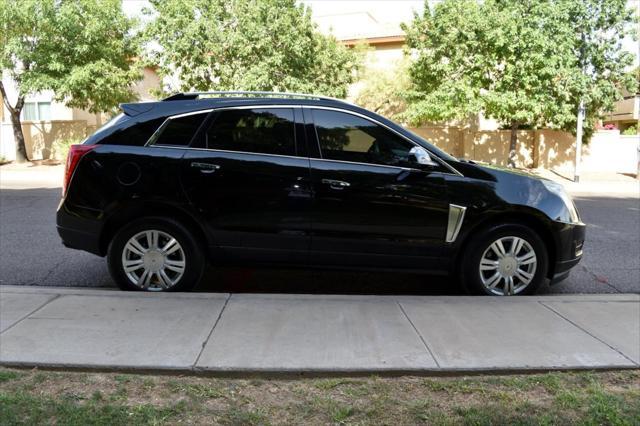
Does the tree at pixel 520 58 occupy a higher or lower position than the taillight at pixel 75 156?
higher

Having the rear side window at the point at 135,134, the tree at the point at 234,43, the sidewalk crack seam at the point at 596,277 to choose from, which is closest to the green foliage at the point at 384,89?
the tree at the point at 234,43

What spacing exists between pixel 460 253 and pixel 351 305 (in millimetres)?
1174

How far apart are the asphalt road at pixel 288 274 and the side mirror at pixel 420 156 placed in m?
1.45

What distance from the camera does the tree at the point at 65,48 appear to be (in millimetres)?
21266

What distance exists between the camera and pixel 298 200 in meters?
5.05

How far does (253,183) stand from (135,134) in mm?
1190

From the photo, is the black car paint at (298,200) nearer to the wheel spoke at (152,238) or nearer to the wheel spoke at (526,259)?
the wheel spoke at (152,238)

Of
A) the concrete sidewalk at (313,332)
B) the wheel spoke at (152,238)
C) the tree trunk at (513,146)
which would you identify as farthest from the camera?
the tree trunk at (513,146)

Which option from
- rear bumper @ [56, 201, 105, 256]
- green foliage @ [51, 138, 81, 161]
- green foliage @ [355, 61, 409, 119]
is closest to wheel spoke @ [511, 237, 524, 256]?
rear bumper @ [56, 201, 105, 256]

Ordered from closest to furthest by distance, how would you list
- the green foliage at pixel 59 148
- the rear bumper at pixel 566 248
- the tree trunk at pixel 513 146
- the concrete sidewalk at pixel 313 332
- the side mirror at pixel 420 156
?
the concrete sidewalk at pixel 313 332, the side mirror at pixel 420 156, the rear bumper at pixel 566 248, the tree trunk at pixel 513 146, the green foliage at pixel 59 148

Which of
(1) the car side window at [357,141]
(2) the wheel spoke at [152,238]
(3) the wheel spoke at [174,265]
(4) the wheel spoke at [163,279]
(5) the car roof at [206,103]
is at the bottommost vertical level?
(4) the wheel spoke at [163,279]

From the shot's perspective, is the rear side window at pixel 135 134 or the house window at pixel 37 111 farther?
the house window at pixel 37 111

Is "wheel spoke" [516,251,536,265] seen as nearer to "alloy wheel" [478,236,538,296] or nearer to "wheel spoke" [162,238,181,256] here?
"alloy wheel" [478,236,538,296]

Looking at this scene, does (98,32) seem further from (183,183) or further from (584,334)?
(584,334)
